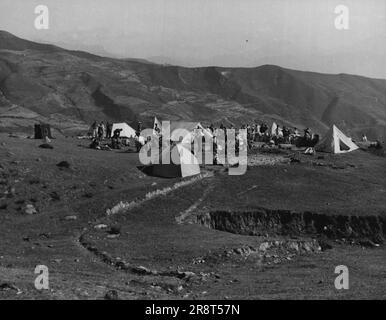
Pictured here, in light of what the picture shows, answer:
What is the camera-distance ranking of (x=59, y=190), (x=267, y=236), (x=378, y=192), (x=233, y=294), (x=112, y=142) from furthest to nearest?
(x=112, y=142) < (x=378, y=192) < (x=59, y=190) < (x=267, y=236) < (x=233, y=294)

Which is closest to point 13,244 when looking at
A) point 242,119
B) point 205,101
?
point 242,119

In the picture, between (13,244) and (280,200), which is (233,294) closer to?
(13,244)

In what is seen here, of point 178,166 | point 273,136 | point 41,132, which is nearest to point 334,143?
point 273,136

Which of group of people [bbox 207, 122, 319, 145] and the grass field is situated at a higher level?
group of people [bbox 207, 122, 319, 145]

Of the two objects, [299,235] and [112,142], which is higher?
[112,142]

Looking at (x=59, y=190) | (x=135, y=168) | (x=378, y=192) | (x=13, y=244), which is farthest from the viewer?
(x=135, y=168)

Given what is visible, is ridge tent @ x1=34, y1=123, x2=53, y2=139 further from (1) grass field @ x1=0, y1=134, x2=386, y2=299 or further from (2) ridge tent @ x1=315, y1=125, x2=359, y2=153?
(2) ridge tent @ x1=315, y1=125, x2=359, y2=153

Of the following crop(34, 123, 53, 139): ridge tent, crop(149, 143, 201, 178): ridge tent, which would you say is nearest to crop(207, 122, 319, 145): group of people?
crop(149, 143, 201, 178): ridge tent
